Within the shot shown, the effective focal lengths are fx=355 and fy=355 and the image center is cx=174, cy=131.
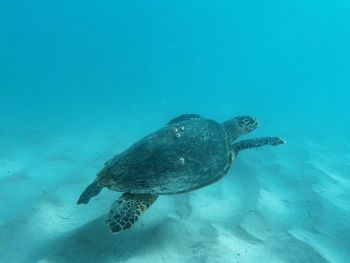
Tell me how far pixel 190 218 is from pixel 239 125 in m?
2.76

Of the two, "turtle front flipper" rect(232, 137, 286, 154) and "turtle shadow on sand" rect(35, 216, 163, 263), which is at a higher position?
"turtle front flipper" rect(232, 137, 286, 154)

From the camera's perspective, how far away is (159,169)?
15.6 feet

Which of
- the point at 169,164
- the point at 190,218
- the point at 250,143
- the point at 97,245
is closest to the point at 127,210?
the point at 97,245

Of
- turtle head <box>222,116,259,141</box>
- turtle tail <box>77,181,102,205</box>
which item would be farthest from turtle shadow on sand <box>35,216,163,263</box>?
turtle head <box>222,116,259,141</box>

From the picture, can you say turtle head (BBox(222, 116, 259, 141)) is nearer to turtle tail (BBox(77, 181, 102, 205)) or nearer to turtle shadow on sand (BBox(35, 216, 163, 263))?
turtle shadow on sand (BBox(35, 216, 163, 263))

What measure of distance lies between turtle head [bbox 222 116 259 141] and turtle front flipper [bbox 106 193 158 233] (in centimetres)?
301

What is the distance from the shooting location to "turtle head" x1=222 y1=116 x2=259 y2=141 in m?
7.28

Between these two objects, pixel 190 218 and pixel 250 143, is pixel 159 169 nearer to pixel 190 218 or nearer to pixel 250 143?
pixel 190 218

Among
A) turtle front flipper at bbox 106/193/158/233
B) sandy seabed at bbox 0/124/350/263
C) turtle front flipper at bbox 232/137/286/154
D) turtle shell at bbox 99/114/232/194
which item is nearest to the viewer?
turtle front flipper at bbox 106/193/158/233

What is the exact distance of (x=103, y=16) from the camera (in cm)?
11969

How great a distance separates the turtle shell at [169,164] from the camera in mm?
4656

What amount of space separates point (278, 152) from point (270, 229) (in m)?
5.33

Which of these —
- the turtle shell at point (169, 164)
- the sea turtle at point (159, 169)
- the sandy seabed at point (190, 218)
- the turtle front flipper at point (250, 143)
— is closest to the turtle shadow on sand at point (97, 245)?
the sandy seabed at point (190, 218)

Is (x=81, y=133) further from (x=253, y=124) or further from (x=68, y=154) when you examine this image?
(x=253, y=124)
